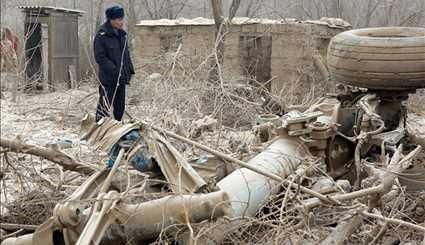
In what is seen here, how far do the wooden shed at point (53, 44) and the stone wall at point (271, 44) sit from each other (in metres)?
2.09

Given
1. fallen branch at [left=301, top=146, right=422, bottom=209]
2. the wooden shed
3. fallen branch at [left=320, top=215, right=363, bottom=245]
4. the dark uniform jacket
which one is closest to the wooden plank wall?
the wooden shed

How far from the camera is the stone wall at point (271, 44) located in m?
12.0

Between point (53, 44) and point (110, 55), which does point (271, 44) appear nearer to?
point (53, 44)

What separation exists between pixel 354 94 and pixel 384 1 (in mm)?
13971

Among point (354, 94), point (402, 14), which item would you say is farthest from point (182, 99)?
point (402, 14)

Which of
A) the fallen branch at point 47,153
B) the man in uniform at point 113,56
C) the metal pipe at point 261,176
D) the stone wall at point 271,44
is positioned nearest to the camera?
the fallen branch at point 47,153

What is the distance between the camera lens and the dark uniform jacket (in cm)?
761

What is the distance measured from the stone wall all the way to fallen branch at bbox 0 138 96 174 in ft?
24.6

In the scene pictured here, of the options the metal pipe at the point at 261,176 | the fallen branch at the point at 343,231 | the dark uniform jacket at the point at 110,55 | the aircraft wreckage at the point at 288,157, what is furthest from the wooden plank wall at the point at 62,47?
the fallen branch at the point at 343,231

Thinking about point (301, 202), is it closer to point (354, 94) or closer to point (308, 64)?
point (354, 94)

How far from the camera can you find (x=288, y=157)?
429 cm

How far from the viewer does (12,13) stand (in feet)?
58.8

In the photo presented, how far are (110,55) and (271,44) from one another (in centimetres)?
560

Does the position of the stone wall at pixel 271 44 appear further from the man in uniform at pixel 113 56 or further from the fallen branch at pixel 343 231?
the fallen branch at pixel 343 231
